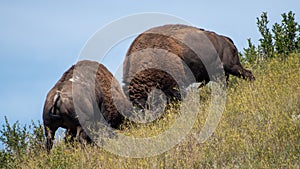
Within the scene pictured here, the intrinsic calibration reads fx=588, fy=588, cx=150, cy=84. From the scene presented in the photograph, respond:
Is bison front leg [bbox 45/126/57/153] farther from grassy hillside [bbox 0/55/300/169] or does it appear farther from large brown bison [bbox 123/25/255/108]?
large brown bison [bbox 123/25/255/108]

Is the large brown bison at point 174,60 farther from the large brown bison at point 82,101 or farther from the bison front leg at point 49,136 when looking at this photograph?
the bison front leg at point 49,136

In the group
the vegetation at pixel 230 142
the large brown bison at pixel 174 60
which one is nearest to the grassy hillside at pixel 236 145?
the vegetation at pixel 230 142

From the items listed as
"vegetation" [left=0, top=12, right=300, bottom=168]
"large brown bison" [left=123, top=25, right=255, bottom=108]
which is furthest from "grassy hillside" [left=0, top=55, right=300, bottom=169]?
"large brown bison" [left=123, top=25, right=255, bottom=108]

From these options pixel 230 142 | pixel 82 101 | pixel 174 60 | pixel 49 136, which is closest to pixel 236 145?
pixel 230 142

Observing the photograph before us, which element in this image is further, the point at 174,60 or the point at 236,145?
the point at 174,60

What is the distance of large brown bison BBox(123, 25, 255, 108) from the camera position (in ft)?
46.1

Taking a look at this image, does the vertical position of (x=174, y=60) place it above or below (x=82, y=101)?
above

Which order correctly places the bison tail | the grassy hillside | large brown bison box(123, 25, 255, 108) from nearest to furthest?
the grassy hillside → the bison tail → large brown bison box(123, 25, 255, 108)

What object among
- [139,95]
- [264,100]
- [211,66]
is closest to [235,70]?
[211,66]

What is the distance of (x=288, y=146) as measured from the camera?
28.6 feet

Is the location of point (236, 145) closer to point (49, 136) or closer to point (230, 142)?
point (230, 142)

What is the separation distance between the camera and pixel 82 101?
12.1 m

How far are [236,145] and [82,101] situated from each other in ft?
13.3

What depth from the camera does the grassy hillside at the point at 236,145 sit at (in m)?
8.71
